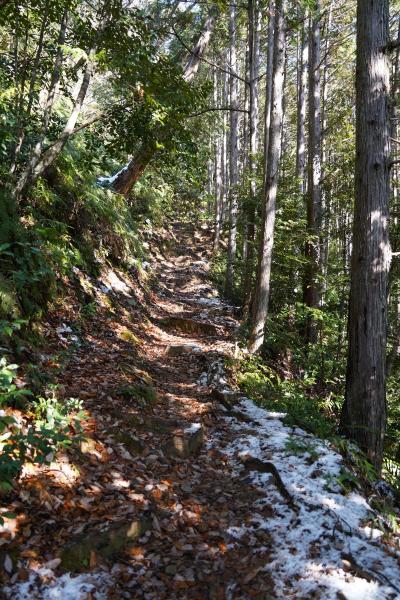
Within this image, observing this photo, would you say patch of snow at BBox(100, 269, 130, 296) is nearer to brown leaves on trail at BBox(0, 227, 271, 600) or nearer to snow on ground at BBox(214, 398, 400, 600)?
brown leaves on trail at BBox(0, 227, 271, 600)

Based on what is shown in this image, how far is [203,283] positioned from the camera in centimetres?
1769

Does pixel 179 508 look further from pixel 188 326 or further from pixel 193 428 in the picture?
pixel 188 326

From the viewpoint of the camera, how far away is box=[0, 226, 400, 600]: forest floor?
2.93m

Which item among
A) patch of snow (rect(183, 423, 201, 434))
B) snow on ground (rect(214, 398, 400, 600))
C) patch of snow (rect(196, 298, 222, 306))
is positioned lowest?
snow on ground (rect(214, 398, 400, 600))

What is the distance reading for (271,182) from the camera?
868cm

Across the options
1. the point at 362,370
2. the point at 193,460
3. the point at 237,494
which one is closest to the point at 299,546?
the point at 237,494

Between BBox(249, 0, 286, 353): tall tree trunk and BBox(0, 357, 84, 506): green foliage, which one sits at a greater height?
BBox(249, 0, 286, 353): tall tree trunk

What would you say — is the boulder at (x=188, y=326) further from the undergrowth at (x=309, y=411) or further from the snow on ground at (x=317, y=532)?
the snow on ground at (x=317, y=532)

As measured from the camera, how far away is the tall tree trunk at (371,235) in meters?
4.88

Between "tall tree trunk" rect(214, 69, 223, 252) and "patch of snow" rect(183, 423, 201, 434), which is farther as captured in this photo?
"tall tree trunk" rect(214, 69, 223, 252)

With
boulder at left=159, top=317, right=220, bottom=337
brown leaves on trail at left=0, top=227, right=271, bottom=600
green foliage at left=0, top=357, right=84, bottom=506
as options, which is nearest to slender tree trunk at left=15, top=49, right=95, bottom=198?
brown leaves on trail at left=0, top=227, right=271, bottom=600

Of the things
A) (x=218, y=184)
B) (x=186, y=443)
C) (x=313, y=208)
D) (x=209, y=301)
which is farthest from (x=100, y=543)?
(x=218, y=184)

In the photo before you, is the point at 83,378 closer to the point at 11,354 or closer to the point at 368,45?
the point at 11,354

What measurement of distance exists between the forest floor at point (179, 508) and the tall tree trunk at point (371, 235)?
2.32ft
